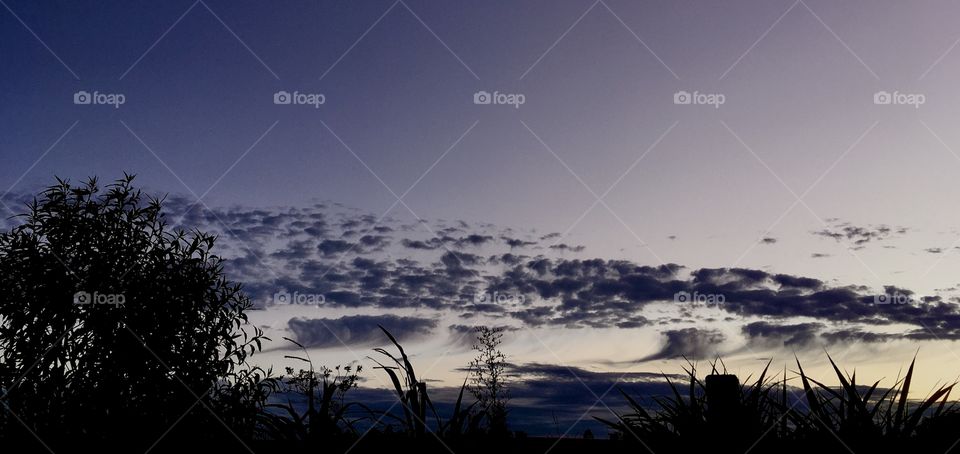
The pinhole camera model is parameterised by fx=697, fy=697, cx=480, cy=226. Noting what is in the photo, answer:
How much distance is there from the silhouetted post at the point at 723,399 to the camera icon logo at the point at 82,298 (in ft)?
25.5

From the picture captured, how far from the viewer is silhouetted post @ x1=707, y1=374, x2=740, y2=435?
624 centimetres

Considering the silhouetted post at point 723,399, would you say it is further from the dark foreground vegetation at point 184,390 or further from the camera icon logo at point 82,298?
the camera icon logo at point 82,298

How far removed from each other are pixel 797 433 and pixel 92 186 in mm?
9424

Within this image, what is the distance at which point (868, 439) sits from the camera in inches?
231

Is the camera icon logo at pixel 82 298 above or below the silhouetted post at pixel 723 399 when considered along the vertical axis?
above
